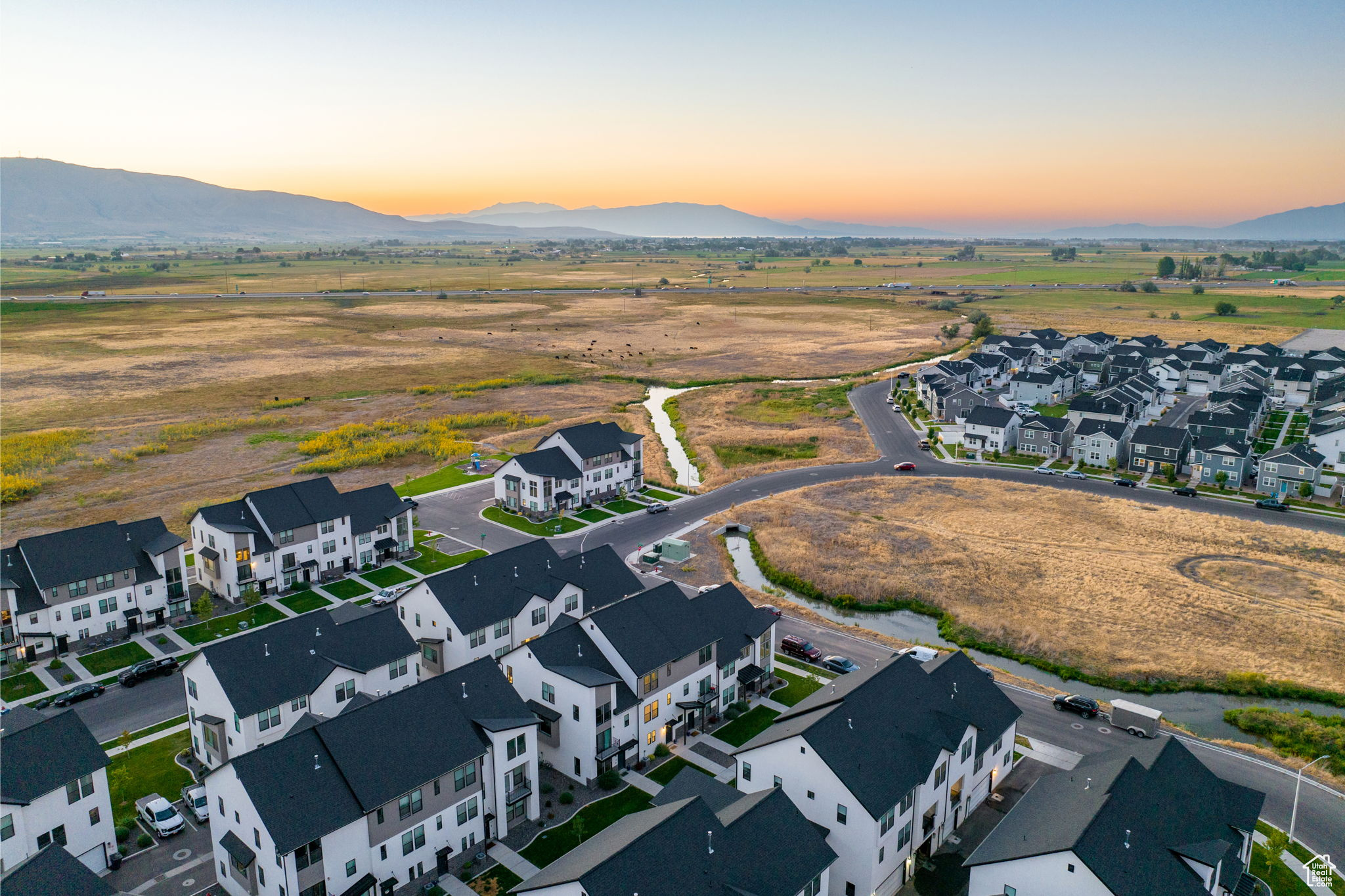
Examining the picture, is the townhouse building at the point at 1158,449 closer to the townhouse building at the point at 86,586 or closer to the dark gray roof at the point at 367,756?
the dark gray roof at the point at 367,756

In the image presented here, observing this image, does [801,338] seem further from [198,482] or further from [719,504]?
[198,482]

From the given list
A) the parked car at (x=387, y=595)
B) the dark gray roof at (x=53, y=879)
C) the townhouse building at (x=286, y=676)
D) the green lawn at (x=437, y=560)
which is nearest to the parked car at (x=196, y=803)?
the townhouse building at (x=286, y=676)

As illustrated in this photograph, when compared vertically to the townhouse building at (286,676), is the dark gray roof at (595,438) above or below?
above

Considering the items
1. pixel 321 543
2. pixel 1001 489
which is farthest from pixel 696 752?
pixel 1001 489

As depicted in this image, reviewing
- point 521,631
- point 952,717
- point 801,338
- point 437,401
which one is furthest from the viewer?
point 801,338

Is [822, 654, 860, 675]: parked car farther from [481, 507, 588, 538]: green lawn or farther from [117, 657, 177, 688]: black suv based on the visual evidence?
[117, 657, 177, 688]: black suv

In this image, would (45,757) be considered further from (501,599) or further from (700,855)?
(700,855)

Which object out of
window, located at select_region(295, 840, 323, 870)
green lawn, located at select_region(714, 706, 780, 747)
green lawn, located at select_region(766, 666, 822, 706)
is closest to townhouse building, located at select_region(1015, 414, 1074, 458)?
green lawn, located at select_region(766, 666, 822, 706)
